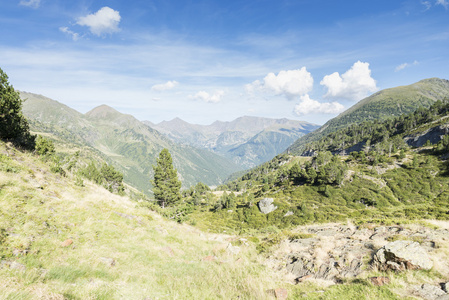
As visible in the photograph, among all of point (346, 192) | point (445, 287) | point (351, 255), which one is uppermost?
point (445, 287)

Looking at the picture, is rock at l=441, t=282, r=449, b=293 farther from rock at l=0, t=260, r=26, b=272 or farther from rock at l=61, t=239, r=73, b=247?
rock at l=61, t=239, r=73, b=247

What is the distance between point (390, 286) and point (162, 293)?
29.1ft

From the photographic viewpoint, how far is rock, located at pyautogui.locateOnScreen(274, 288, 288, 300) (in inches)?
304

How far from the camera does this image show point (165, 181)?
48.8 meters

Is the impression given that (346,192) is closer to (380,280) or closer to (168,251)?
(380,280)

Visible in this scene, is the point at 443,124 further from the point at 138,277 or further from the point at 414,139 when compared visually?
the point at 138,277

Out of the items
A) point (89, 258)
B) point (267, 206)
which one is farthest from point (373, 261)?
point (267, 206)

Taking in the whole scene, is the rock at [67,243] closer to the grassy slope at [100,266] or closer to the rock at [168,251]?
the grassy slope at [100,266]

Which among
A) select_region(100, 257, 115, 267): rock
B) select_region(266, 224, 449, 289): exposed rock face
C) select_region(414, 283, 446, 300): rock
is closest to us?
select_region(414, 283, 446, 300): rock

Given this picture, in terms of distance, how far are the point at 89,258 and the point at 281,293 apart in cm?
921

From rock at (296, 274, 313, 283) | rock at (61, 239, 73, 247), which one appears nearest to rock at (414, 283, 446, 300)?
rock at (296, 274, 313, 283)

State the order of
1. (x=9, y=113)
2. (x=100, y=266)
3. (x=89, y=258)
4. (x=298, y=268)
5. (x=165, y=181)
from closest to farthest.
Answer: (x=100, y=266) < (x=89, y=258) < (x=298, y=268) < (x=9, y=113) < (x=165, y=181)

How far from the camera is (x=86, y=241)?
445 inches

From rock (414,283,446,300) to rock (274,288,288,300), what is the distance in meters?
4.56
